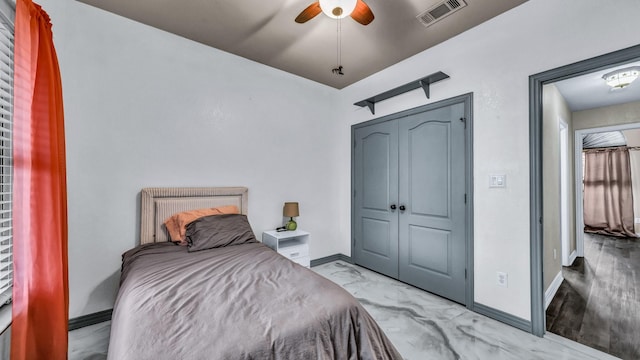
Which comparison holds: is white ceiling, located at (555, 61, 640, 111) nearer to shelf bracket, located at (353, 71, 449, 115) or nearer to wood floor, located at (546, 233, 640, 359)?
shelf bracket, located at (353, 71, 449, 115)

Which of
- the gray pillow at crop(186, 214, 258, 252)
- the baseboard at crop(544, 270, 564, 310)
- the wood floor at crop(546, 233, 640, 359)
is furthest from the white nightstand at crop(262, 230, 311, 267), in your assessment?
the baseboard at crop(544, 270, 564, 310)

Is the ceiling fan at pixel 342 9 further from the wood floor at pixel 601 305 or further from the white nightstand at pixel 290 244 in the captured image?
the wood floor at pixel 601 305

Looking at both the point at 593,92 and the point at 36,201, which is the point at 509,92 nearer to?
the point at 593,92

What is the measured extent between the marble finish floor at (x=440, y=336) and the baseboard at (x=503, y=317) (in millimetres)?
46

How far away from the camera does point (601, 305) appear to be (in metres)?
2.47

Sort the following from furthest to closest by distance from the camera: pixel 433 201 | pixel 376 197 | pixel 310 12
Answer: pixel 376 197
pixel 433 201
pixel 310 12

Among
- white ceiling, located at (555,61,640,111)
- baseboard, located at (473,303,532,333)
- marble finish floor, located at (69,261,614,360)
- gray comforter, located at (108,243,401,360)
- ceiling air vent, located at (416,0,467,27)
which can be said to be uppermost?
ceiling air vent, located at (416,0,467,27)

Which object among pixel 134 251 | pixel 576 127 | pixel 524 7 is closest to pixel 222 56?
pixel 134 251

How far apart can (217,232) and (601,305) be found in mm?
3770

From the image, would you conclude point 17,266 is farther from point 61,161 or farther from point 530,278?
point 530,278

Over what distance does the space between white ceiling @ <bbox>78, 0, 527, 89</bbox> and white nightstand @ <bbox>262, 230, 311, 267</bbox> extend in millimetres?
2136

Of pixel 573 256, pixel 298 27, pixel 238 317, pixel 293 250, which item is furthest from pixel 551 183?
pixel 238 317

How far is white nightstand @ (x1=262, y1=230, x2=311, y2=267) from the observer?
2961 millimetres

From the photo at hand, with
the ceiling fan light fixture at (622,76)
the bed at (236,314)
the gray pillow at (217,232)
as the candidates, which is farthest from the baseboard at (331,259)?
the ceiling fan light fixture at (622,76)
